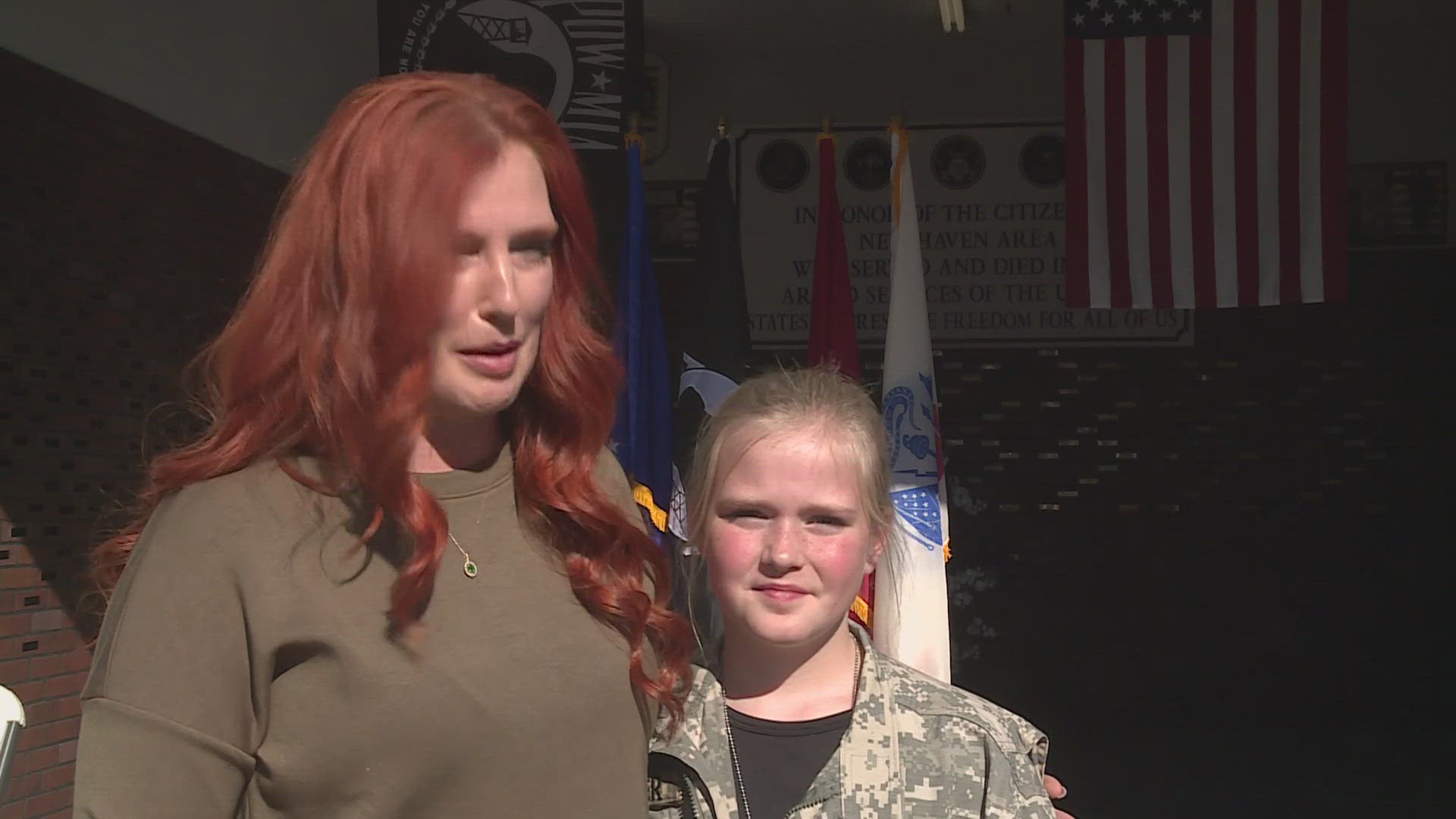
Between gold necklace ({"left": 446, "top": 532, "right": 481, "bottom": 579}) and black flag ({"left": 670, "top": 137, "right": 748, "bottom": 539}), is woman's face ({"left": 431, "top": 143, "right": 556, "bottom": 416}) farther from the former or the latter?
black flag ({"left": 670, "top": 137, "right": 748, "bottom": 539})

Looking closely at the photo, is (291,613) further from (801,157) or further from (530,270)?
(801,157)

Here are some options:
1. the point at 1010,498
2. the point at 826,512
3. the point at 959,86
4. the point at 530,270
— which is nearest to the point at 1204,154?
the point at 959,86

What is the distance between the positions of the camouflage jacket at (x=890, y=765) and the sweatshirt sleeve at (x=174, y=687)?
69 cm

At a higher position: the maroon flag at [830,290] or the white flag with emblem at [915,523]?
the maroon flag at [830,290]

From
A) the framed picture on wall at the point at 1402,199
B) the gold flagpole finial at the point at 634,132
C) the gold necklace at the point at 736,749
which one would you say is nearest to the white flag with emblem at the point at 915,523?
the gold flagpole finial at the point at 634,132

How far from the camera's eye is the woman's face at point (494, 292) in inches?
57.1

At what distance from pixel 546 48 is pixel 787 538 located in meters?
2.81

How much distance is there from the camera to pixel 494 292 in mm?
1461

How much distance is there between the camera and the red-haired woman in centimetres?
128

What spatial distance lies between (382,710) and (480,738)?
0.11 metres

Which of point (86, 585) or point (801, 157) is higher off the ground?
point (801, 157)

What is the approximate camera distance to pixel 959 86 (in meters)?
6.42

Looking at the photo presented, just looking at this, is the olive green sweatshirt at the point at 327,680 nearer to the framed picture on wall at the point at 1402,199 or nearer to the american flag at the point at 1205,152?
the american flag at the point at 1205,152

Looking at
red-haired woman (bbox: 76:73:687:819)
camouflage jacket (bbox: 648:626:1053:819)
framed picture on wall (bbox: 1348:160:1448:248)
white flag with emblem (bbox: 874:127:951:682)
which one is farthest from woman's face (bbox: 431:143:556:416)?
framed picture on wall (bbox: 1348:160:1448:248)
